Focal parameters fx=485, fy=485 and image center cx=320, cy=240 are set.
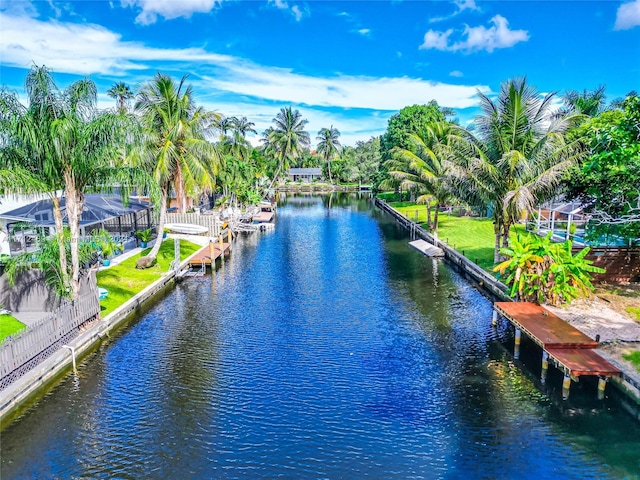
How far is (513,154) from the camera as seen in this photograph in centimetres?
2764

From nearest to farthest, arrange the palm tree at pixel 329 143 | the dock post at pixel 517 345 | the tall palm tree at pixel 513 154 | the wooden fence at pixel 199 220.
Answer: the dock post at pixel 517 345 < the tall palm tree at pixel 513 154 < the wooden fence at pixel 199 220 < the palm tree at pixel 329 143

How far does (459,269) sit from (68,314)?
83.9ft

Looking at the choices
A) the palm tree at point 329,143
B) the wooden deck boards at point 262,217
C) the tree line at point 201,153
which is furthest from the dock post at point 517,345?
the palm tree at point 329,143

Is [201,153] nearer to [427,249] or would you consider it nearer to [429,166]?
[427,249]

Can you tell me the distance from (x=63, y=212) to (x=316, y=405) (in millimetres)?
24282

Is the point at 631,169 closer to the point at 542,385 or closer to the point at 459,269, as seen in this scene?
the point at 542,385

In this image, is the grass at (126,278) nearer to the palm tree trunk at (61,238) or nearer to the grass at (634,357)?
the palm tree trunk at (61,238)

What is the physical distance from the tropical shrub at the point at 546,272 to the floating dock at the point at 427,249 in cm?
1592

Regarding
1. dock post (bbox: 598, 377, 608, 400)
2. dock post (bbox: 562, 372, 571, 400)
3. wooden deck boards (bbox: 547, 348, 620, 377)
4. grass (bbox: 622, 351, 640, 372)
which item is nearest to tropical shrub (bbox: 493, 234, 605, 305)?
grass (bbox: 622, 351, 640, 372)

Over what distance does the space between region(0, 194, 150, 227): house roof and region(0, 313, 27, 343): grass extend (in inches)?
353

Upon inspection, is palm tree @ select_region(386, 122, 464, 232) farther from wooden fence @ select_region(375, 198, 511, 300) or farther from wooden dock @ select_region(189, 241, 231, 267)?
wooden dock @ select_region(189, 241, 231, 267)

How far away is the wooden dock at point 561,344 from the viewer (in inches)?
633

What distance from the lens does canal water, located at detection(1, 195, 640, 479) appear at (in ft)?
41.9

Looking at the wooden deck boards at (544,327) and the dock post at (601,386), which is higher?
the wooden deck boards at (544,327)
